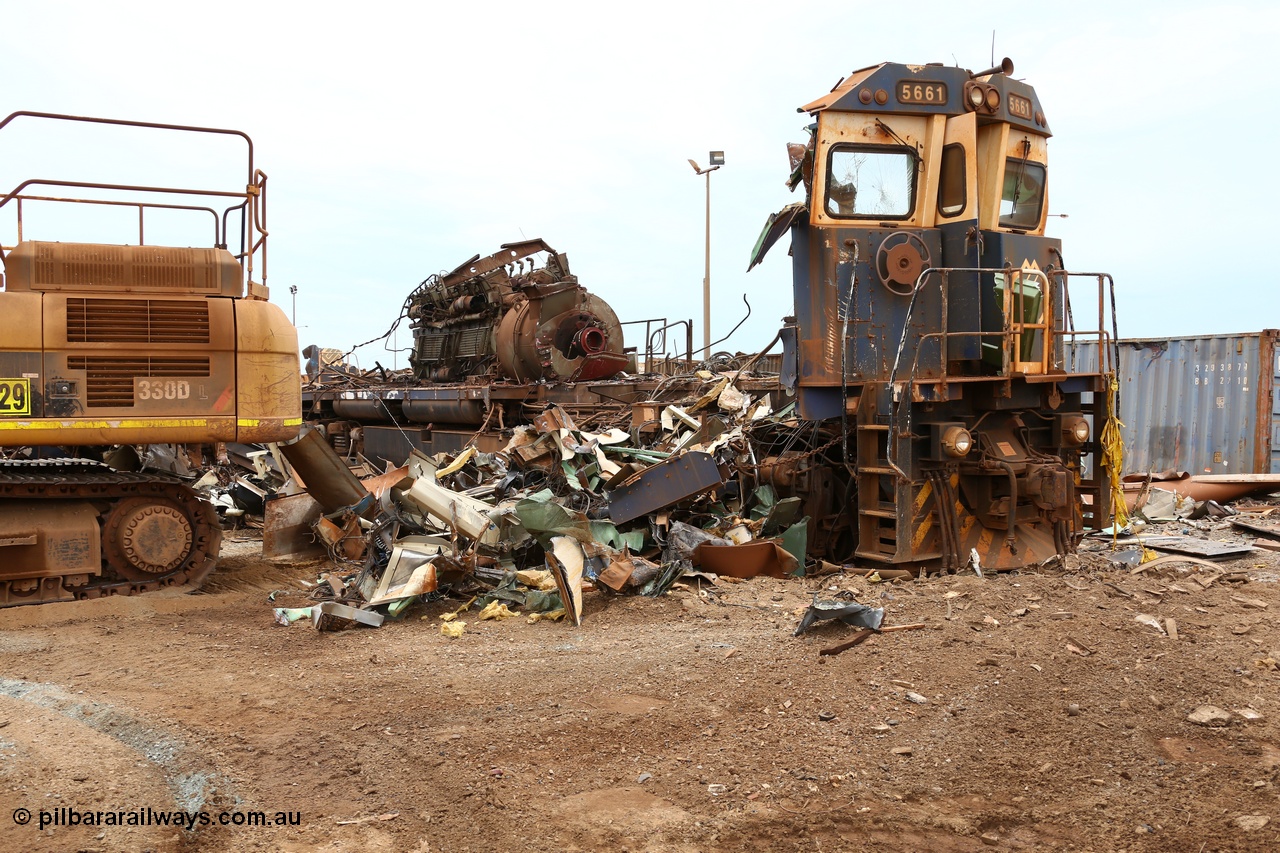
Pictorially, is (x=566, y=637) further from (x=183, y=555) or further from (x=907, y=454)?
(x=183, y=555)

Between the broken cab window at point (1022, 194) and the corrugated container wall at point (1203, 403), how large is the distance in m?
7.29

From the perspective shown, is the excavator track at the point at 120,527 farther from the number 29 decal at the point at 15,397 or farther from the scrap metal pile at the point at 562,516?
the scrap metal pile at the point at 562,516

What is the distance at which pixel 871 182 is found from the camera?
8.70 m

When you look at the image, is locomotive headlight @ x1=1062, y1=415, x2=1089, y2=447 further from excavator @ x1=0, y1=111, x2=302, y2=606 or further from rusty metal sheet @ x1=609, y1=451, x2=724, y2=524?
excavator @ x1=0, y1=111, x2=302, y2=606

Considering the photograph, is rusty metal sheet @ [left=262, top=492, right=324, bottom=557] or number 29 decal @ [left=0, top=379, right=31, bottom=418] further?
rusty metal sheet @ [left=262, top=492, right=324, bottom=557]

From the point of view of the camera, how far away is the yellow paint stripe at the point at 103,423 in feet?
24.5

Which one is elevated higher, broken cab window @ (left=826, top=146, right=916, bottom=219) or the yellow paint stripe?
broken cab window @ (left=826, top=146, right=916, bottom=219)

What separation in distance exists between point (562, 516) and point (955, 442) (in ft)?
10.4

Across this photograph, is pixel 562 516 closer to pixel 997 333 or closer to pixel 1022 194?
pixel 997 333

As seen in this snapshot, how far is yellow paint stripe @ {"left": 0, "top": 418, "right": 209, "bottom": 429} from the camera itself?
7.47m

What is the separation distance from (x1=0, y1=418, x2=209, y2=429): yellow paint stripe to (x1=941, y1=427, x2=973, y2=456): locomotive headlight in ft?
19.2

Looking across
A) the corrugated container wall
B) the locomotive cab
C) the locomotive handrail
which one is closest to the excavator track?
the locomotive cab

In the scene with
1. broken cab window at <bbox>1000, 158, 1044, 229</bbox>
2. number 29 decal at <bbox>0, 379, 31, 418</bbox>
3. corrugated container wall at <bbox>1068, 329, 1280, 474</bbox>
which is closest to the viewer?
number 29 decal at <bbox>0, 379, 31, 418</bbox>

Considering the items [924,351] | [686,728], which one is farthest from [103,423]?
[924,351]
